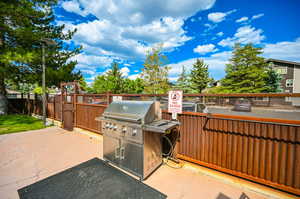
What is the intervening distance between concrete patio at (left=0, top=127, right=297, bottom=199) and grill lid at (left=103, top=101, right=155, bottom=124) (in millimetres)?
1085

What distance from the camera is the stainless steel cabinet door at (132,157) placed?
2.00 metres

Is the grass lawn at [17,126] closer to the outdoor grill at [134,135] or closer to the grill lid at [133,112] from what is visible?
the outdoor grill at [134,135]

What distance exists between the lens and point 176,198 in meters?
1.69

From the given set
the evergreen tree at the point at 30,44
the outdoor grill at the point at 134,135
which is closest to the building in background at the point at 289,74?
the outdoor grill at the point at 134,135

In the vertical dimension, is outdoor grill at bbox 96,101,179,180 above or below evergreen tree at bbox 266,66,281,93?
below

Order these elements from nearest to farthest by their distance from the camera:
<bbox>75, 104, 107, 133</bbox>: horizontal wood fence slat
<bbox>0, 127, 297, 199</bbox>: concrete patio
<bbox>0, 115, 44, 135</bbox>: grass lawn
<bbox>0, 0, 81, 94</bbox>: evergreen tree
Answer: <bbox>0, 127, 297, 199</bbox>: concrete patio, <bbox>75, 104, 107, 133</bbox>: horizontal wood fence slat, <bbox>0, 115, 44, 135</bbox>: grass lawn, <bbox>0, 0, 81, 94</bbox>: evergreen tree

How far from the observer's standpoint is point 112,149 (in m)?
2.39

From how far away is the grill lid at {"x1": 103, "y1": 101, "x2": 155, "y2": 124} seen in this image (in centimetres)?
200

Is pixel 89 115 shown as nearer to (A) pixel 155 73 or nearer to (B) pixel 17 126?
(B) pixel 17 126

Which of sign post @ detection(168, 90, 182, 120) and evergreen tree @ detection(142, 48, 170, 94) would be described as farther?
evergreen tree @ detection(142, 48, 170, 94)

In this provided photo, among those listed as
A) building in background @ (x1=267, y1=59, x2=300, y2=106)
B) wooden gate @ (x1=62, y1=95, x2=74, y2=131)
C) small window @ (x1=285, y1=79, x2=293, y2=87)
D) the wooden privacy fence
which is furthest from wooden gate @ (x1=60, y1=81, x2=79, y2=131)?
small window @ (x1=285, y1=79, x2=293, y2=87)

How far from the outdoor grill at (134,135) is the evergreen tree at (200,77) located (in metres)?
20.6

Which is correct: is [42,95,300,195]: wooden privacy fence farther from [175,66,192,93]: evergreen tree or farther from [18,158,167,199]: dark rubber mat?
[175,66,192,93]: evergreen tree

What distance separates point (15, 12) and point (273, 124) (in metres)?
10.6
